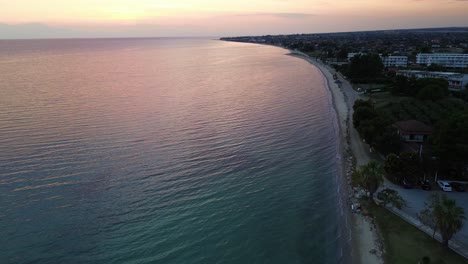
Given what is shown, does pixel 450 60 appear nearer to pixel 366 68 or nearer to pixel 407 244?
pixel 366 68

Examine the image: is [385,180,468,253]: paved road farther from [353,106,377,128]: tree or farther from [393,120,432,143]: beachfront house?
[353,106,377,128]: tree

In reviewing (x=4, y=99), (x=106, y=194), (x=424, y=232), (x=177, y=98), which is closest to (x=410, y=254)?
(x=424, y=232)

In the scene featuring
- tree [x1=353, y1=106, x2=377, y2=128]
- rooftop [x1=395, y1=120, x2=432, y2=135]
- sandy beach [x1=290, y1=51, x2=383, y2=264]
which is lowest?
sandy beach [x1=290, y1=51, x2=383, y2=264]

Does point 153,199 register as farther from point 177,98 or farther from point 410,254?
point 177,98

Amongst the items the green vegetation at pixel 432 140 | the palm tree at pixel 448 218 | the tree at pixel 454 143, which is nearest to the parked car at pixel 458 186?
the green vegetation at pixel 432 140

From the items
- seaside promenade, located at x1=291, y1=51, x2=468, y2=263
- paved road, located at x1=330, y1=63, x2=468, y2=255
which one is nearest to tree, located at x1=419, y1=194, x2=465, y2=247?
seaside promenade, located at x1=291, y1=51, x2=468, y2=263
